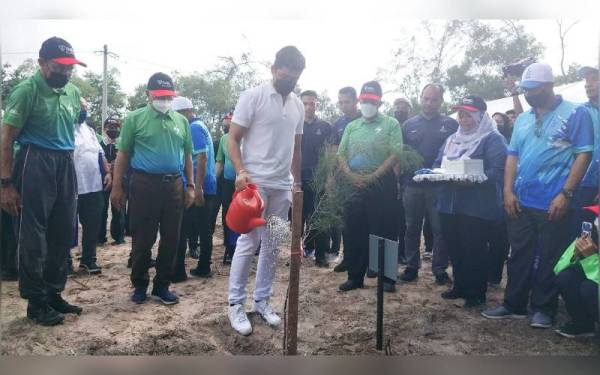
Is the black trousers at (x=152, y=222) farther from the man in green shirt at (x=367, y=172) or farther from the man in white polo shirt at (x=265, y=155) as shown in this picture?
the man in green shirt at (x=367, y=172)

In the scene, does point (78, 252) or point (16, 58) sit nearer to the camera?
point (16, 58)

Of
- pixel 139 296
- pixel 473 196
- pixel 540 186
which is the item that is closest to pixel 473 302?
pixel 473 196

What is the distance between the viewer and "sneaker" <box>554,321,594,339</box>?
2725 mm

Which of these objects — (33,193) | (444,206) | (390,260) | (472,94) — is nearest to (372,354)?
(390,260)

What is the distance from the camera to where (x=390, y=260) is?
2.63 m

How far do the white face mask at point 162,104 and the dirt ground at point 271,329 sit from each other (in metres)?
1.03

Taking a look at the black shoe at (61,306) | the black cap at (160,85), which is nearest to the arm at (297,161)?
the black cap at (160,85)

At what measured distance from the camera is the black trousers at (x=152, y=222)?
9.81 ft

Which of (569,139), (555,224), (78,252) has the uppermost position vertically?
(569,139)

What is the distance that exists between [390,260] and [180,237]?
138 centimetres

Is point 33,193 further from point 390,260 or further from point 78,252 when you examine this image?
point 390,260

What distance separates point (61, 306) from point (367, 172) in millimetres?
1880

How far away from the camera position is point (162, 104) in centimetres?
296

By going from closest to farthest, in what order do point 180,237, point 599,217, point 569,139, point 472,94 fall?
point 599,217
point 569,139
point 472,94
point 180,237
